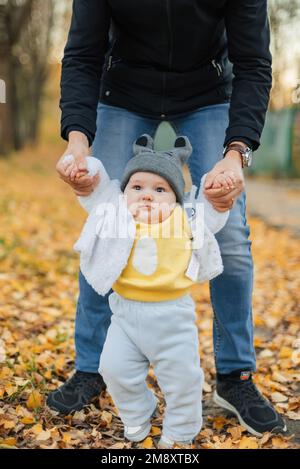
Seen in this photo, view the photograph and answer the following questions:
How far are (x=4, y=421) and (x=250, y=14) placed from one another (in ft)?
6.35

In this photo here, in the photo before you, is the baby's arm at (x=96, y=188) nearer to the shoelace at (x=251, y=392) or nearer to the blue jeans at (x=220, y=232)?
the blue jeans at (x=220, y=232)

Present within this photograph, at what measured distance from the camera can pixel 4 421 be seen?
242 centimetres

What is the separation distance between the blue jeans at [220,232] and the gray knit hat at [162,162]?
7.5 inches

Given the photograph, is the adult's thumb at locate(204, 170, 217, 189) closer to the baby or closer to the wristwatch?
the baby

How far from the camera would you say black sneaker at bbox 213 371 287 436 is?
2494 millimetres

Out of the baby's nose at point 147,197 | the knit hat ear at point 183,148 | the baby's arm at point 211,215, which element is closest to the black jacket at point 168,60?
the knit hat ear at point 183,148

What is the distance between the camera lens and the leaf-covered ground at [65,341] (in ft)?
8.03

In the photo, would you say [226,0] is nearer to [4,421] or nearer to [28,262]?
[4,421]

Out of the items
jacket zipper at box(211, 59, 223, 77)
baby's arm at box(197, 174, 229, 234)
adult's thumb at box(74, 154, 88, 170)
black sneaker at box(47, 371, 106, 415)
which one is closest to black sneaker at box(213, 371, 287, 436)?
black sneaker at box(47, 371, 106, 415)

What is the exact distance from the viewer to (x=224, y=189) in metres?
2.10

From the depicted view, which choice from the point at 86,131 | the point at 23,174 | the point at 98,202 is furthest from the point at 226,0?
the point at 23,174

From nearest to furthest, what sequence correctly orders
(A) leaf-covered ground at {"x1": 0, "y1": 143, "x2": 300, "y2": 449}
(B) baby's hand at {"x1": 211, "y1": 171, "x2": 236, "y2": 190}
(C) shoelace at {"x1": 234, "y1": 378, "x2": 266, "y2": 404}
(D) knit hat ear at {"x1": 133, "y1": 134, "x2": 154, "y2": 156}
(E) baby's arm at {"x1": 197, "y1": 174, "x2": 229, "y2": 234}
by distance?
1. (B) baby's hand at {"x1": 211, "y1": 171, "x2": 236, "y2": 190}
2. (E) baby's arm at {"x1": 197, "y1": 174, "x2": 229, "y2": 234}
3. (D) knit hat ear at {"x1": 133, "y1": 134, "x2": 154, "y2": 156}
4. (A) leaf-covered ground at {"x1": 0, "y1": 143, "x2": 300, "y2": 449}
5. (C) shoelace at {"x1": 234, "y1": 378, "x2": 266, "y2": 404}

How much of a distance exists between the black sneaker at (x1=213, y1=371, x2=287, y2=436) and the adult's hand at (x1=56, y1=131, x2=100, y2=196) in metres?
1.09

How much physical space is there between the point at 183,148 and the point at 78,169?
44 centimetres
